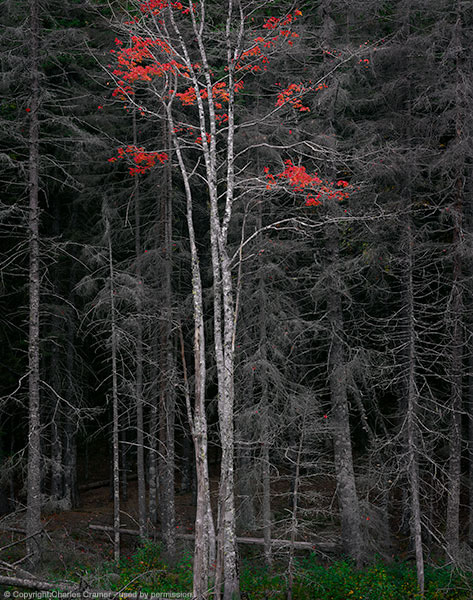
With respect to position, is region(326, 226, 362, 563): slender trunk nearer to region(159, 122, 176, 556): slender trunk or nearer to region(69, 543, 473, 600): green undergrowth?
region(69, 543, 473, 600): green undergrowth

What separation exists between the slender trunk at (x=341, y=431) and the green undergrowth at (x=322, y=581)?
2.28ft

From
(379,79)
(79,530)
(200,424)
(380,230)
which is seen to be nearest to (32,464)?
(200,424)

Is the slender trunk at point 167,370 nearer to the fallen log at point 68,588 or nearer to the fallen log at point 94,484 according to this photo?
the fallen log at point 68,588

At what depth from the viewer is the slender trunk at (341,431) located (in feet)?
42.9

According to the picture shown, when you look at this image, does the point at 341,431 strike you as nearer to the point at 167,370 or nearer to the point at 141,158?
the point at 167,370

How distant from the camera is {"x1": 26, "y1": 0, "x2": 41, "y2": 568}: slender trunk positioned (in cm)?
1112

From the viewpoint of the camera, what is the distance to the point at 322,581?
1158 cm

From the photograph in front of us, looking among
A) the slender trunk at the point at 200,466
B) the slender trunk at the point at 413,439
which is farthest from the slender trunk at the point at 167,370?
the slender trunk at the point at 413,439

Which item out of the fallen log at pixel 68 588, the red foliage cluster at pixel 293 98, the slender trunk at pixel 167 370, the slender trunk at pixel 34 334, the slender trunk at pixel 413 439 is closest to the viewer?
the fallen log at pixel 68 588

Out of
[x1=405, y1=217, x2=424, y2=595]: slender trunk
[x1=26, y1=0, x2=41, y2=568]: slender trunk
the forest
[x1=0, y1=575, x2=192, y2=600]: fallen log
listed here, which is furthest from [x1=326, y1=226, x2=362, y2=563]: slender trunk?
[x1=26, y1=0, x2=41, y2=568]: slender trunk

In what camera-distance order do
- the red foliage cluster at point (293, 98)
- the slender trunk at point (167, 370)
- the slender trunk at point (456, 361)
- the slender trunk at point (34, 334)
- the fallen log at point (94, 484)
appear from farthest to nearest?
the fallen log at point (94, 484) → the slender trunk at point (167, 370) → the slender trunk at point (456, 361) → the slender trunk at point (34, 334) → the red foliage cluster at point (293, 98)

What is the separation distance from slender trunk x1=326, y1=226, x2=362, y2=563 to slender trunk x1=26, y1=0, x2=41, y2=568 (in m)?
6.66

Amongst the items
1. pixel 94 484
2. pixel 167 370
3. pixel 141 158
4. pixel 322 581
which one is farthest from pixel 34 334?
pixel 94 484

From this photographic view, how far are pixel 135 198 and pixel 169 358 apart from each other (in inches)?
218
